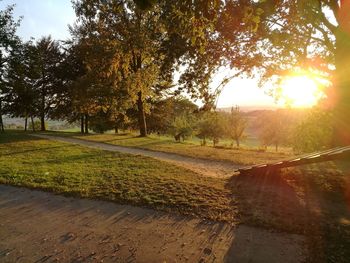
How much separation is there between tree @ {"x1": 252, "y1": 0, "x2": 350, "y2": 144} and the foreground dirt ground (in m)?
6.93

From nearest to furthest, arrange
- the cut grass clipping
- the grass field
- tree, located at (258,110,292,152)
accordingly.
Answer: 1. the grass field
2. the cut grass clipping
3. tree, located at (258,110,292,152)

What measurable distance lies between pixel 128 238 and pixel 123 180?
169 inches

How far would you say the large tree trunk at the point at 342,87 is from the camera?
11.8 m

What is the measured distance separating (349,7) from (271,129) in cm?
5713

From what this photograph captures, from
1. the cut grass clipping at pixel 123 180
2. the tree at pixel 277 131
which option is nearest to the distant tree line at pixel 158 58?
the cut grass clipping at pixel 123 180

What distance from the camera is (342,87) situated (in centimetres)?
1356

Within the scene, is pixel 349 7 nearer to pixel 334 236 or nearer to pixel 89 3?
pixel 334 236

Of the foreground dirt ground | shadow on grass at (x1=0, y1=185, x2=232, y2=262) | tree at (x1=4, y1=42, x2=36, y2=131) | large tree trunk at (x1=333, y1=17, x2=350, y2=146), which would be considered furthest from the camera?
tree at (x1=4, y1=42, x2=36, y2=131)

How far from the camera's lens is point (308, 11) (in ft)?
38.7

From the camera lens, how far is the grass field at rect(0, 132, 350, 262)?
643cm

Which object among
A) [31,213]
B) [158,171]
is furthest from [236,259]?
[158,171]

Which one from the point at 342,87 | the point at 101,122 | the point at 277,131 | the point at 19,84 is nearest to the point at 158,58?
the point at 342,87

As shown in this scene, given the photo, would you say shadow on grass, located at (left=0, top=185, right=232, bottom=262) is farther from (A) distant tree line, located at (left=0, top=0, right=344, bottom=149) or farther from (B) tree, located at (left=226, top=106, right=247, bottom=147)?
(B) tree, located at (left=226, top=106, right=247, bottom=147)

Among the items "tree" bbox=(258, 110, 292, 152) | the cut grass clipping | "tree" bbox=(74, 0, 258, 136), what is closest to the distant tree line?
"tree" bbox=(74, 0, 258, 136)
